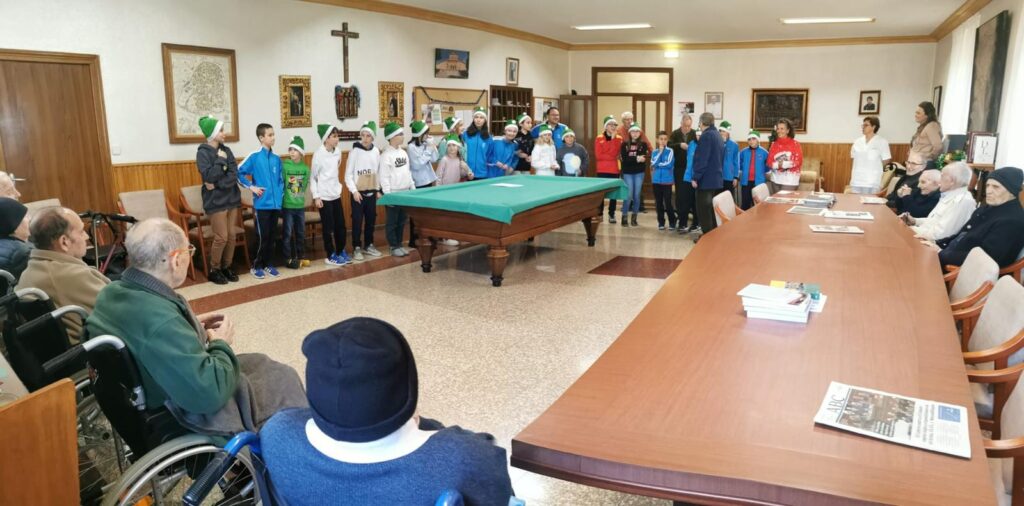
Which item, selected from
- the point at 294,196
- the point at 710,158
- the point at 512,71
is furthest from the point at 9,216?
the point at 512,71

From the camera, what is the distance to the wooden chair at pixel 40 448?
158 cm

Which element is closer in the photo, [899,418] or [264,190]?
[899,418]

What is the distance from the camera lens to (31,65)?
571cm

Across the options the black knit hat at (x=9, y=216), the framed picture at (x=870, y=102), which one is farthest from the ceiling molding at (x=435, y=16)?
the framed picture at (x=870, y=102)

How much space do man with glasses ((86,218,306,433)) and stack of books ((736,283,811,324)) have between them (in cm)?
180

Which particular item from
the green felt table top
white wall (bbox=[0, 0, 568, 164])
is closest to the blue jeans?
the green felt table top

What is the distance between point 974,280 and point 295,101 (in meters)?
6.72

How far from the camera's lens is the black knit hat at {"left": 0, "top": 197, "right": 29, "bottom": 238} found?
3178 mm

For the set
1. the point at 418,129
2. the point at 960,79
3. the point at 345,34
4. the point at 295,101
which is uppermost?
the point at 345,34

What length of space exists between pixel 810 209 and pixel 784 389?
401 centimetres

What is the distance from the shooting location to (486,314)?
5.23m

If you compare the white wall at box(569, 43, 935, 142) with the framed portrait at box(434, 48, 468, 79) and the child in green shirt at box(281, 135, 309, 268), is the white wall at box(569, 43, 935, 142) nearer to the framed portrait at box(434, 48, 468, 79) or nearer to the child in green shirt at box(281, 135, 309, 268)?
the framed portrait at box(434, 48, 468, 79)

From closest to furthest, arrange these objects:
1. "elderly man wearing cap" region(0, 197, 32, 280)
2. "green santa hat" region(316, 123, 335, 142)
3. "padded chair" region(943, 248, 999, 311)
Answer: "padded chair" region(943, 248, 999, 311) < "elderly man wearing cap" region(0, 197, 32, 280) < "green santa hat" region(316, 123, 335, 142)

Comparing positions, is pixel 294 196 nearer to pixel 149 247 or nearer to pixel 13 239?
pixel 13 239
